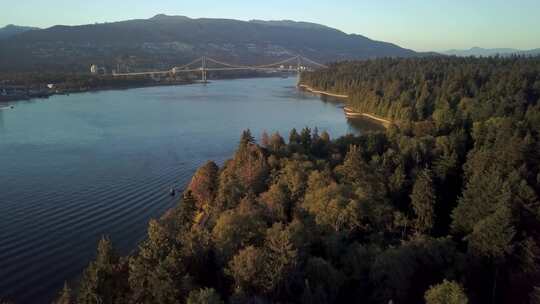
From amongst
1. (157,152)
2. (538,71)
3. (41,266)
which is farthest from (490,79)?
(41,266)

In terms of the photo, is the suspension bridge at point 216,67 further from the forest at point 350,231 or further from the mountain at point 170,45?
the forest at point 350,231

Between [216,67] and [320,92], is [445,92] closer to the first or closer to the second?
[320,92]

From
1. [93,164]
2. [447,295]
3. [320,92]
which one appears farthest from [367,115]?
[447,295]

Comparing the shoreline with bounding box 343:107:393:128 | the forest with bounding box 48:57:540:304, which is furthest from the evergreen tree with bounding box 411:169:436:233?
the shoreline with bounding box 343:107:393:128

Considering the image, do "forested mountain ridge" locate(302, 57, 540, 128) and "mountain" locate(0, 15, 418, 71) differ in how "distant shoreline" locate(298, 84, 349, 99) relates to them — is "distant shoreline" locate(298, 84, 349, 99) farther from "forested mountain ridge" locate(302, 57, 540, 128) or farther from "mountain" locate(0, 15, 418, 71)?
"mountain" locate(0, 15, 418, 71)

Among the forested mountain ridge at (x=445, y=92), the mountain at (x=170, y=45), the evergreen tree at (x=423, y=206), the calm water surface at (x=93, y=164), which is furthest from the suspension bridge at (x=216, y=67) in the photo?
the evergreen tree at (x=423, y=206)
